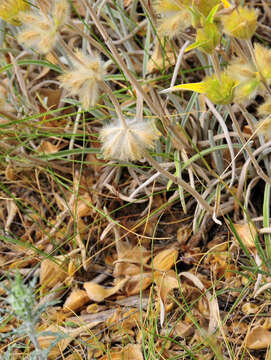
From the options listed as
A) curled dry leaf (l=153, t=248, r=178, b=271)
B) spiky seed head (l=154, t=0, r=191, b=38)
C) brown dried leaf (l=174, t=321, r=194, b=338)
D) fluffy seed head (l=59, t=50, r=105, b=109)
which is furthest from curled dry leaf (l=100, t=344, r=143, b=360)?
spiky seed head (l=154, t=0, r=191, b=38)

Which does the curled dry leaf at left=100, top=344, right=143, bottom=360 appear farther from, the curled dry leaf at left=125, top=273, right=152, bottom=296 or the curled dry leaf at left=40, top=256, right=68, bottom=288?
the curled dry leaf at left=40, top=256, right=68, bottom=288

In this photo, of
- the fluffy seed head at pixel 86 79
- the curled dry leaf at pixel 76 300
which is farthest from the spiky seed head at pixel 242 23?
the curled dry leaf at pixel 76 300

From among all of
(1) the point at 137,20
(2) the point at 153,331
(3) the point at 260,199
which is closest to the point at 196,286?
(2) the point at 153,331

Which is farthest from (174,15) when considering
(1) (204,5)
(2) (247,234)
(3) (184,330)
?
(3) (184,330)

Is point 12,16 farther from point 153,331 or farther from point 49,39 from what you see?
point 153,331

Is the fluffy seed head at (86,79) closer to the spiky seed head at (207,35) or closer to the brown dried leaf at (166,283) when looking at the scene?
the spiky seed head at (207,35)

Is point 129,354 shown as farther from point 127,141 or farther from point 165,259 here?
point 127,141
